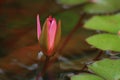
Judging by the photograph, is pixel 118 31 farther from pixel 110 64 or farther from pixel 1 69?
pixel 1 69

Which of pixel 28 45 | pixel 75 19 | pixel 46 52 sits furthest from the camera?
pixel 75 19

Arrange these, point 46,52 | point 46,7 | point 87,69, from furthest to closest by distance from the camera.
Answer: point 46,7, point 87,69, point 46,52

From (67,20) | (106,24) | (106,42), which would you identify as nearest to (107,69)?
(106,42)

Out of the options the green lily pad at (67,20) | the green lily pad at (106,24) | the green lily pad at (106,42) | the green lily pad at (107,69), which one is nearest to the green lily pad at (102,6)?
the green lily pad at (67,20)

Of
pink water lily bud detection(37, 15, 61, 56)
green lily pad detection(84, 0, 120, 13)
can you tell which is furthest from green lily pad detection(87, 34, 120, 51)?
green lily pad detection(84, 0, 120, 13)

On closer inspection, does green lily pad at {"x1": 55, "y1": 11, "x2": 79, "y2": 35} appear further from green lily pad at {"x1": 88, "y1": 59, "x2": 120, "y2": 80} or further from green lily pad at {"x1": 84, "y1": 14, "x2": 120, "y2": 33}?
green lily pad at {"x1": 88, "y1": 59, "x2": 120, "y2": 80}

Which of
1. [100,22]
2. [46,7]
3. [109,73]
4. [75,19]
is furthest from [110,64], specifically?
[46,7]

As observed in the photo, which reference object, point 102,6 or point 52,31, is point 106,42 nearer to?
point 52,31

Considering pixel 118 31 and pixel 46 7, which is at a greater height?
pixel 46 7
